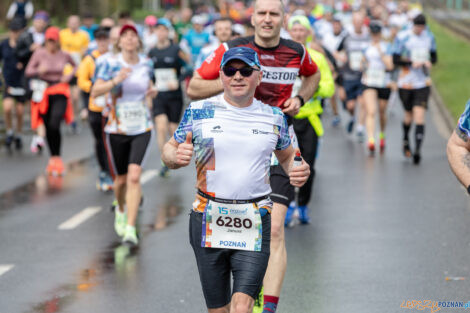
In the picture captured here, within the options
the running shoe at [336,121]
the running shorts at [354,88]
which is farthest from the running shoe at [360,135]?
the running shoe at [336,121]

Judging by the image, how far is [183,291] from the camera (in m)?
7.42

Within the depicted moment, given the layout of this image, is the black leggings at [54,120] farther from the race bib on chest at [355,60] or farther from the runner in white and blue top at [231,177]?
the runner in white and blue top at [231,177]

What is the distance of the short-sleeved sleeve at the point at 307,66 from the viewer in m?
6.90

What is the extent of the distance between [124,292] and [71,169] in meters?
7.15

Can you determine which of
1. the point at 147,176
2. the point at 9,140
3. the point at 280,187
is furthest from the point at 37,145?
the point at 280,187

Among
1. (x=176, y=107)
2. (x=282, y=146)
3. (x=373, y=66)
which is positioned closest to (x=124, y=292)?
(x=282, y=146)

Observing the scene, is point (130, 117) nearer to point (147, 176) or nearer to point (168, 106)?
point (147, 176)

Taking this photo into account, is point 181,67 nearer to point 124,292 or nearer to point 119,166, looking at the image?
point 119,166

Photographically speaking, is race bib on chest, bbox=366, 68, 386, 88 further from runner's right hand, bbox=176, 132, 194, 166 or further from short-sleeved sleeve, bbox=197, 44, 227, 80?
runner's right hand, bbox=176, 132, 194, 166

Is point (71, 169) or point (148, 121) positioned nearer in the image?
point (148, 121)

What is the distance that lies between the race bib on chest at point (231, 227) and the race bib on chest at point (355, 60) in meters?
13.2

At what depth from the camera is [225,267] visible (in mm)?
5352

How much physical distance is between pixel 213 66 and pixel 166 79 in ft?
24.5

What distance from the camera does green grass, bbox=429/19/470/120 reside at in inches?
886
